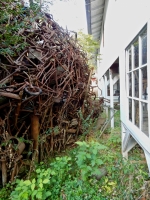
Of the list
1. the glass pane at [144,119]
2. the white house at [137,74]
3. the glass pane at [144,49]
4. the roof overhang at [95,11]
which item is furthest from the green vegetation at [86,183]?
the roof overhang at [95,11]

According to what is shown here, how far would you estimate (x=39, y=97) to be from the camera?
3182 mm

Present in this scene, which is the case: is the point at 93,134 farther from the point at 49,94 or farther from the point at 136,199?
the point at 136,199

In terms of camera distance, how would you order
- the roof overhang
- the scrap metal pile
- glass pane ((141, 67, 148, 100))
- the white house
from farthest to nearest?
the roof overhang < the scrap metal pile < glass pane ((141, 67, 148, 100)) < the white house

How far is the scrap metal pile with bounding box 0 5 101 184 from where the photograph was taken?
2.75m

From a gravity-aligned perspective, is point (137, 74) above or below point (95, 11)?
below

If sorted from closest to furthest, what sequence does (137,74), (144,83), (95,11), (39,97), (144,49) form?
(144,49)
(144,83)
(137,74)
(39,97)
(95,11)

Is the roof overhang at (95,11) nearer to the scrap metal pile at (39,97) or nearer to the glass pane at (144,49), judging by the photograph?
the scrap metal pile at (39,97)

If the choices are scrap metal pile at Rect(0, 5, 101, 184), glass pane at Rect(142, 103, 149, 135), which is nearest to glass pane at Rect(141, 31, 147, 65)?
glass pane at Rect(142, 103, 149, 135)

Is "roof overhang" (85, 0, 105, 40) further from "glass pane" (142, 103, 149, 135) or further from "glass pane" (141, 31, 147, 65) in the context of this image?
"glass pane" (142, 103, 149, 135)

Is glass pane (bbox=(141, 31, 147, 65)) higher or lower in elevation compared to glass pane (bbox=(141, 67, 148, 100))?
higher

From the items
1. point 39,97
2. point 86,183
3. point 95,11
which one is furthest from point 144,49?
point 95,11

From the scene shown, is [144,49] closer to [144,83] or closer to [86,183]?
[144,83]

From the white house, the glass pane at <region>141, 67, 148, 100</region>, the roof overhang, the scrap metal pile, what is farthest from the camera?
the roof overhang

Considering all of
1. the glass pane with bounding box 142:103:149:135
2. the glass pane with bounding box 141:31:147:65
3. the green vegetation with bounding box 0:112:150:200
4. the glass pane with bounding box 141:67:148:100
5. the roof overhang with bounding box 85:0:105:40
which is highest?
the roof overhang with bounding box 85:0:105:40
